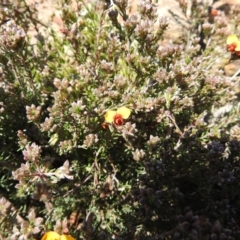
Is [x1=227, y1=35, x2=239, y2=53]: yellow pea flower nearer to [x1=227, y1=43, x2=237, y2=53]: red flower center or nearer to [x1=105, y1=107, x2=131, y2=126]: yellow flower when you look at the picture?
[x1=227, y1=43, x2=237, y2=53]: red flower center

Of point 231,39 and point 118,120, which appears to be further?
point 231,39

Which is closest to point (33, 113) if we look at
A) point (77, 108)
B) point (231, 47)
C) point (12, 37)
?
point (77, 108)

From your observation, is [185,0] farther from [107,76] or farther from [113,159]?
[113,159]

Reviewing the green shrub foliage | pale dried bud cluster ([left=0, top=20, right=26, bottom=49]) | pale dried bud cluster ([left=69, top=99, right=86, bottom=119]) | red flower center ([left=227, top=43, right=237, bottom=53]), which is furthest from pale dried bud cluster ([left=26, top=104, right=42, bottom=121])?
red flower center ([left=227, top=43, right=237, bottom=53])

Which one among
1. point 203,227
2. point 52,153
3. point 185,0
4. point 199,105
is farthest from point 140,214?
point 185,0

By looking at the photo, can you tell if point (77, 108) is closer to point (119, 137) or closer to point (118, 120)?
point (118, 120)

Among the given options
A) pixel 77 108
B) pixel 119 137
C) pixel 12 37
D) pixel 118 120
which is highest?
pixel 12 37

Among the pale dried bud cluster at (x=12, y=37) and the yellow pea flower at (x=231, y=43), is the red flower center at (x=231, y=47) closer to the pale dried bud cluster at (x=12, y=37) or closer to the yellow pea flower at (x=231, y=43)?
the yellow pea flower at (x=231, y=43)
